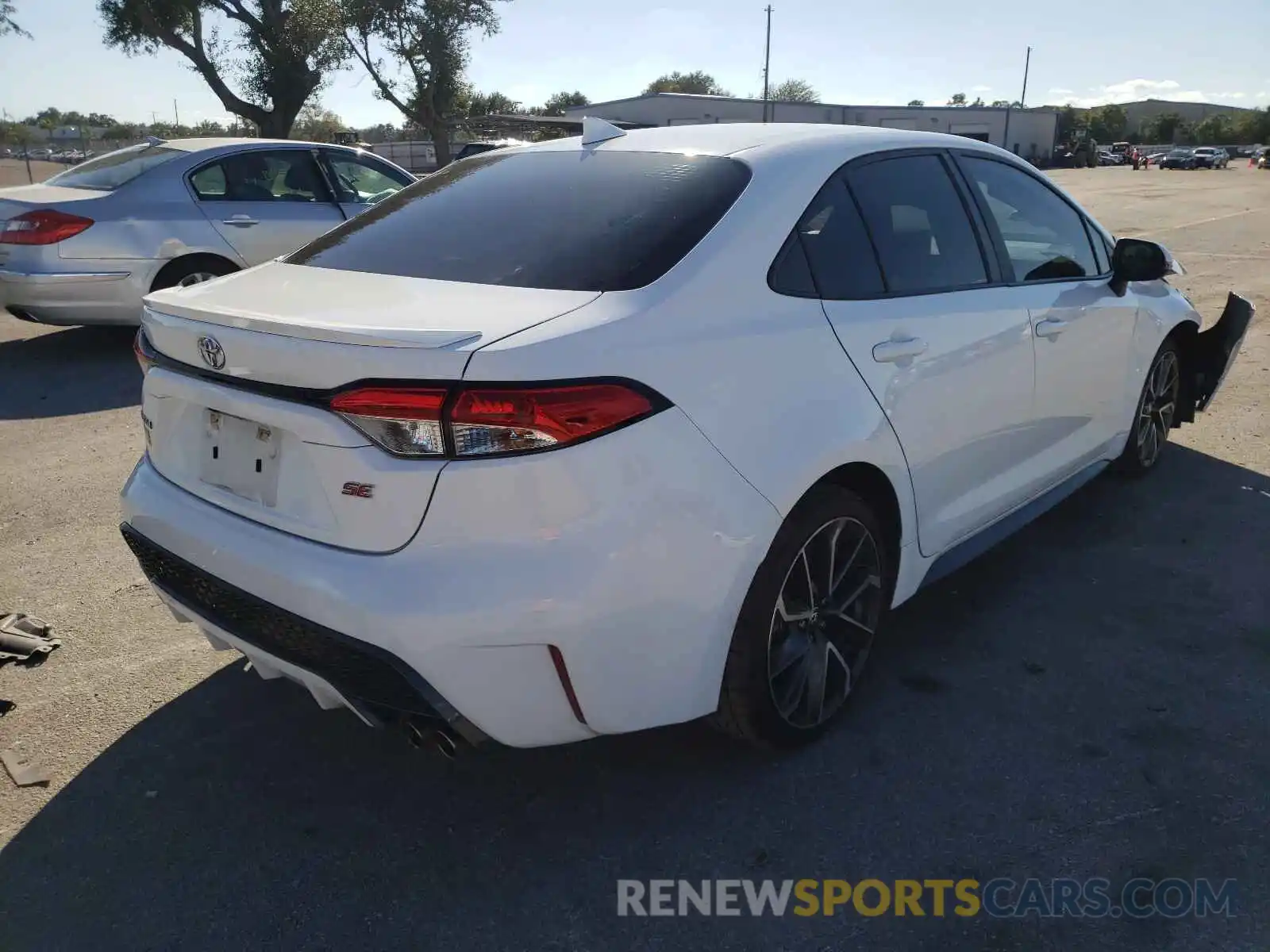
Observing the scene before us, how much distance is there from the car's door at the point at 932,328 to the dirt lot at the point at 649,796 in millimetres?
592

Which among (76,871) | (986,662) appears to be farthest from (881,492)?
(76,871)

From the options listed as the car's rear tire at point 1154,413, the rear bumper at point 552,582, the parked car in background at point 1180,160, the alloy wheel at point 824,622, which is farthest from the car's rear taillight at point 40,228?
the parked car in background at point 1180,160

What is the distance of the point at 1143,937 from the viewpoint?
218 centimetres

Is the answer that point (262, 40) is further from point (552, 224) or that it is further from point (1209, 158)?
point (1209, 158)

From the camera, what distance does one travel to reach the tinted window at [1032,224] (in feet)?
11.8

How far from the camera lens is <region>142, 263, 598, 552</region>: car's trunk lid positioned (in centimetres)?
207

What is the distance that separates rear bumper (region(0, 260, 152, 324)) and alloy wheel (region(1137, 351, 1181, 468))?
20.4 feet

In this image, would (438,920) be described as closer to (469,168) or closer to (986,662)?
(986,662)

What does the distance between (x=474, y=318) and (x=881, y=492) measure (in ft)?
4.38

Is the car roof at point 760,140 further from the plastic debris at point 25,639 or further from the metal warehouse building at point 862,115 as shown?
the metal warehouse building at point 862,115

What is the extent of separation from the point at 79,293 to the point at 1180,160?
70621mm

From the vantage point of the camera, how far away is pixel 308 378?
215 cm

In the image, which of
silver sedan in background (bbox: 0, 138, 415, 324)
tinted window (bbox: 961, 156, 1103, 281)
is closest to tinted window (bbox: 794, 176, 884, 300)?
tinted window (bbox: 961, 156, 1103, 281)

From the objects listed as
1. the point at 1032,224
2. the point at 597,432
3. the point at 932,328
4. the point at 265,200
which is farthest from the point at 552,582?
the point at 265,200
